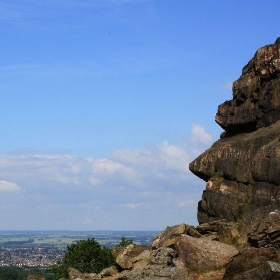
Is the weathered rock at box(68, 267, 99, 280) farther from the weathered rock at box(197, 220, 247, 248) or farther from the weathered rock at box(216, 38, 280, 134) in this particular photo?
the weathered rock at box(216, 38, 280, 134)

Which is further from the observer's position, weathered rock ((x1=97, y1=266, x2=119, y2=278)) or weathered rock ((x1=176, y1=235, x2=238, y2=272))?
weathered rock ((x1=97, y1=266, x2=119, y2=278))

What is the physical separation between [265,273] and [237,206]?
19504 mm

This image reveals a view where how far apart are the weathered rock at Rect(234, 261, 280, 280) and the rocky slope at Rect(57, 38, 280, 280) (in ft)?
0.20

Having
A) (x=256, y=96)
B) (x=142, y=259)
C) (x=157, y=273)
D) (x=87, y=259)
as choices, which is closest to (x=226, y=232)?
(x=157, y=273)

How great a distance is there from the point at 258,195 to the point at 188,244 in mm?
10812

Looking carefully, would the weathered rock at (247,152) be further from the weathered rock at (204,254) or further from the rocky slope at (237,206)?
the weathered rock at (204,254)

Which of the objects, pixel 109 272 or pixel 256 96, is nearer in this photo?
pixel 109 272

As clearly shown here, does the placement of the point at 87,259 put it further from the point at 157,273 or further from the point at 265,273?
the point at 265,273

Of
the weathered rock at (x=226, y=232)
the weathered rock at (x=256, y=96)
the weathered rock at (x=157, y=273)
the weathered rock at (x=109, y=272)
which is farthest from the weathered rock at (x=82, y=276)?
the weathered rock at (x=256, y=96)

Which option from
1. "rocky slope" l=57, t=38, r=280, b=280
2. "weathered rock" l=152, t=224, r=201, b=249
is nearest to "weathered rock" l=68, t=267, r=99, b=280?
"rocky slope" l=57, t=38, r=280, b=280

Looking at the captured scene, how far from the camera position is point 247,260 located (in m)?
40.2

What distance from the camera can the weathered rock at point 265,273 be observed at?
35000 millimetres

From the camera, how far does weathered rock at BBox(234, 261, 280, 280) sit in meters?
35.0

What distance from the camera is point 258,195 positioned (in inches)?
2058
